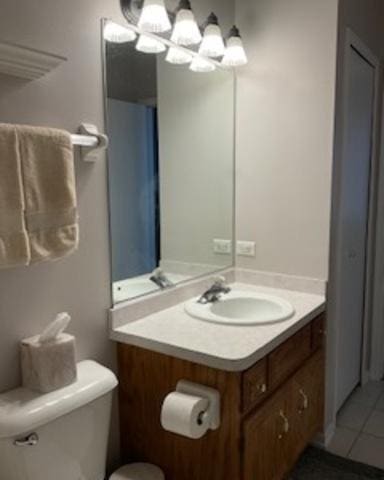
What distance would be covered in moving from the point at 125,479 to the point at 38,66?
1.46 metres

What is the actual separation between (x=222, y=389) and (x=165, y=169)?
1.08 m

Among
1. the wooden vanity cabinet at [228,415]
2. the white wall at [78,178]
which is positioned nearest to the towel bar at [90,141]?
the white wall at [78,178]

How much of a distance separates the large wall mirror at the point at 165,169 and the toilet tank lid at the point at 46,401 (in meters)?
0.36

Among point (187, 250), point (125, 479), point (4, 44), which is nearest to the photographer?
point (4, 44)

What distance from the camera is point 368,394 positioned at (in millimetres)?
2855

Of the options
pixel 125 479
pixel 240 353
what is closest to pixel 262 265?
pixel 240 353

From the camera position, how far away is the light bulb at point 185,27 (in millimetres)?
1828

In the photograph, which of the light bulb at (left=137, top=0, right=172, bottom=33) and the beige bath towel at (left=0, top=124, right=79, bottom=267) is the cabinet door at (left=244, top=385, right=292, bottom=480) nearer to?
the beige bath towel at (left=0, top=124, right=79, bottom=267)

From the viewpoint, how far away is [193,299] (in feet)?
6.96

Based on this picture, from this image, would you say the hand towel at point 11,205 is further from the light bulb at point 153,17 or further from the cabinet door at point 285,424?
the cabinet door at point 285,424

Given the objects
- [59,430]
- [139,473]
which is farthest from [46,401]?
[139,473]

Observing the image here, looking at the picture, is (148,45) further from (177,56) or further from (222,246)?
(222,246)

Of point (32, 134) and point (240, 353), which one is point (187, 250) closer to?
point (240, 353)

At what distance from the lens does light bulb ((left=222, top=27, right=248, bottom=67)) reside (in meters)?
2.15
